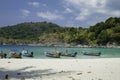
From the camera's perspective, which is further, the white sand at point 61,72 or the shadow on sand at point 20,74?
the shadow on sand at point 20,74

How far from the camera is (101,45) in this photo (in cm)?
17175

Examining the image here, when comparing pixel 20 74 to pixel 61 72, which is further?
pixel 61 72

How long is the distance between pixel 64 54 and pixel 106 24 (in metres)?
117

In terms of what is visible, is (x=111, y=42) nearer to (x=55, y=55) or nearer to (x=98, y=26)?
(x=98, y=26)

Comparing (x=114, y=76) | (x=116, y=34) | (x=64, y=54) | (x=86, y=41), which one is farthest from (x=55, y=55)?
(x=86, y=41)

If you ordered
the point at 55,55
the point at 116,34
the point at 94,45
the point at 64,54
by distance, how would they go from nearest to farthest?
the point at 55,55
the point at 64,54
the point at 116,34
the point at 94,45

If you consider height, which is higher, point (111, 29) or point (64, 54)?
point (111, 29)

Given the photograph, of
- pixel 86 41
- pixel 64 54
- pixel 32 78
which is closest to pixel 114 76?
pixel 32 78

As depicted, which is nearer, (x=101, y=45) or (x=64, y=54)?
(x=64, y=54)

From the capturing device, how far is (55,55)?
2063 inches

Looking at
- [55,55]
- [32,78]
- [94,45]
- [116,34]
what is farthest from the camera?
[94,45]

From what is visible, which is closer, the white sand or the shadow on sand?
the white sand

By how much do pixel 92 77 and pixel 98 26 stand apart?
161211mm

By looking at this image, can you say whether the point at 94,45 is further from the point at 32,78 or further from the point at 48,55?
the point at 32,78
